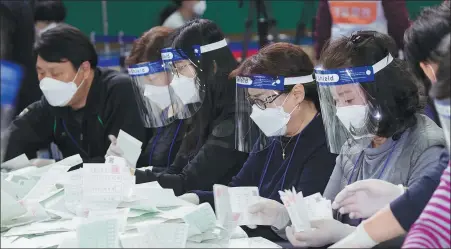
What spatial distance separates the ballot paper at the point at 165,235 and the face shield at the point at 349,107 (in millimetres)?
699

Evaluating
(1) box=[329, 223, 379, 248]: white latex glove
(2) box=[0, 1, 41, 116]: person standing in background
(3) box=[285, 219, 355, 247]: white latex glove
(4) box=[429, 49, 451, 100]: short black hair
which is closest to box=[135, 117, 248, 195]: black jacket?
(3) box=[285, 219, 355, 247]: white latex glove

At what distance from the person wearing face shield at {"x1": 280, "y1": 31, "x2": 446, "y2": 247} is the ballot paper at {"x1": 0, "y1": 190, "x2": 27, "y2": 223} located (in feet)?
2.61

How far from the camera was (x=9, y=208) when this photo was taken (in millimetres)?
2145

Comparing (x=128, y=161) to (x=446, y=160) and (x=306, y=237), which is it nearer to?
(x=306, y=237)

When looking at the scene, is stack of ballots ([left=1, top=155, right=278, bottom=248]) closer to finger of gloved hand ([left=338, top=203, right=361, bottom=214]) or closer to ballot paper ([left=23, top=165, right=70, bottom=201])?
ballot paper ([left=23, top=165, right=70, bottom=201])

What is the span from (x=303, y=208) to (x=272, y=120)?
628 millimetres

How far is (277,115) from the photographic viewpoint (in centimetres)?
257

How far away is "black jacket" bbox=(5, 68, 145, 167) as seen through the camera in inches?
139

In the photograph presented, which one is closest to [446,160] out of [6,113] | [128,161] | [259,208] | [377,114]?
[377,114]

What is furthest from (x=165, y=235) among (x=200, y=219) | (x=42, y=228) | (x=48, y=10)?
(x=48, y=10)

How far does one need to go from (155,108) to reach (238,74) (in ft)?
2.39

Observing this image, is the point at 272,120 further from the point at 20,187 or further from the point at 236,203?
the point at 20,187

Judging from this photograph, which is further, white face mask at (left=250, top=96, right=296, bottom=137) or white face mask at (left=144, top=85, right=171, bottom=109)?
white face mask at (left=144, top=85, right=171, bottom=109)

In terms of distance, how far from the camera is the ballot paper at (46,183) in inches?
97.1
